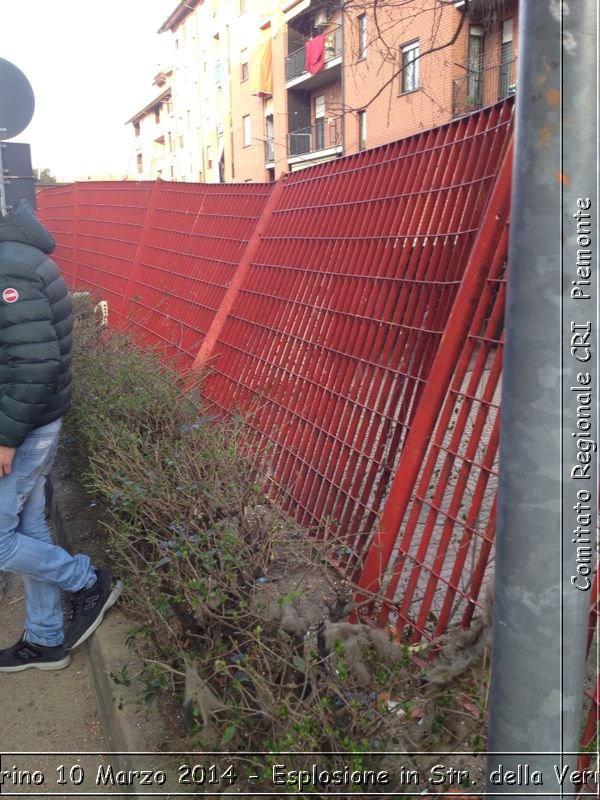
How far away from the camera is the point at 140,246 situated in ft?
29.2

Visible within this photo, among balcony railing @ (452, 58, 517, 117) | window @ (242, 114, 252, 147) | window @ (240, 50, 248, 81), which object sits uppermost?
window @ (240, 50, 248, 81)

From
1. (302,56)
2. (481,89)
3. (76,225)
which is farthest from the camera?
(302,56)

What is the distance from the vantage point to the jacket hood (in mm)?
3266

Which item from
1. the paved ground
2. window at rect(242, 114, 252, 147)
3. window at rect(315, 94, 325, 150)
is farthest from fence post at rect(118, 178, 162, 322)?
window at rect(242, 114, 252, 147)

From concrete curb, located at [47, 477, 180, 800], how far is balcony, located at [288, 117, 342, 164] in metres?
25.4

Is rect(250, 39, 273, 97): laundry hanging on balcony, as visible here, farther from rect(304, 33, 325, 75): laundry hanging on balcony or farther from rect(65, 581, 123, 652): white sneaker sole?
rect(65, 581, 123, 652): white sneaker sole

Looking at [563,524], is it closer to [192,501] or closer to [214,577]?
[214,577]

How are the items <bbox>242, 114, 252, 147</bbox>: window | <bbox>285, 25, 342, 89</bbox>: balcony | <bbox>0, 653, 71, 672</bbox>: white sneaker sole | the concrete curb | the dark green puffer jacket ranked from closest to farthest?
the concrete curb, the dark green puffer jacket, <bbox>0, 653, 71, 672</bbox>: white sneaker sole, <bbox>285, 25, 342, 89</bbox>: balcony, <bbox>242, 114, 252, 147</bbox>: window

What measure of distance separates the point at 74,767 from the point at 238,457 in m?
1.39

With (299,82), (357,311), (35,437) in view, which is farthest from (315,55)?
(35,437)

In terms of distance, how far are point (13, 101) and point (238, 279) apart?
2029 millimetres

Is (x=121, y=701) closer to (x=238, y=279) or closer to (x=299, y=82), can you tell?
(x=238, y=279)

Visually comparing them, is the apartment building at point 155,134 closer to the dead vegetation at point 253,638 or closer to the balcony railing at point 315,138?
the balcony railing at point 315,138

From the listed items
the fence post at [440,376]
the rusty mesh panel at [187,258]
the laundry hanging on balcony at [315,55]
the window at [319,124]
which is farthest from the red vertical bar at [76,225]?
the window at [319,124]
